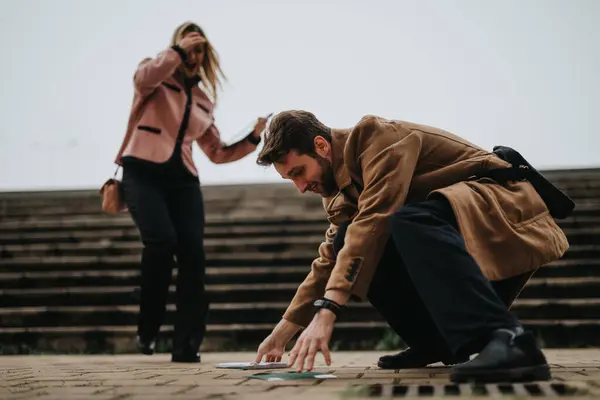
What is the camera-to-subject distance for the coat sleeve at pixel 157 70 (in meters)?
3.23

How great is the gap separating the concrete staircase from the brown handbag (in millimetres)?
1470

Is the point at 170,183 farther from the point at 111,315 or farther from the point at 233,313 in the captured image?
the point at 111,315

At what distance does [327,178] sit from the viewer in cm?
216

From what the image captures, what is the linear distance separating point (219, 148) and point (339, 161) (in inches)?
65.7

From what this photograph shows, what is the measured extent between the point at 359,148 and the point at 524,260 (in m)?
0.57

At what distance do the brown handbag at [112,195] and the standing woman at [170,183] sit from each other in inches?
2.4

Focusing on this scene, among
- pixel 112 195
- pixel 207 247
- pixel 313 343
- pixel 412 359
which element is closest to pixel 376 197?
pixel 313 343

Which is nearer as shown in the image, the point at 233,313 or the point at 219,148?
the point at 219,148

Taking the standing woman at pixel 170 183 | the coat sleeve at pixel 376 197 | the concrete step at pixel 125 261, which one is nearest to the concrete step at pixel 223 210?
the concrete step at pixel 125 261

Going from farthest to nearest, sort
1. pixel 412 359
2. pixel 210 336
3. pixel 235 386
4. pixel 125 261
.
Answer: pixel 125 261 < pixel 210 336 < pixel 412 359 < pixel 235 386

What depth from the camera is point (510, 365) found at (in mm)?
1501

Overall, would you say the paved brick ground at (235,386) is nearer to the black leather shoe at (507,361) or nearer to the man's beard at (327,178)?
the black leather shoe at (507,361)

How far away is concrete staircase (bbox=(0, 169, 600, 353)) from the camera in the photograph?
14.6 ft

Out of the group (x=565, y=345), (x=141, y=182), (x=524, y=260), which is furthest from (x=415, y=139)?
(x=565, y=345)
